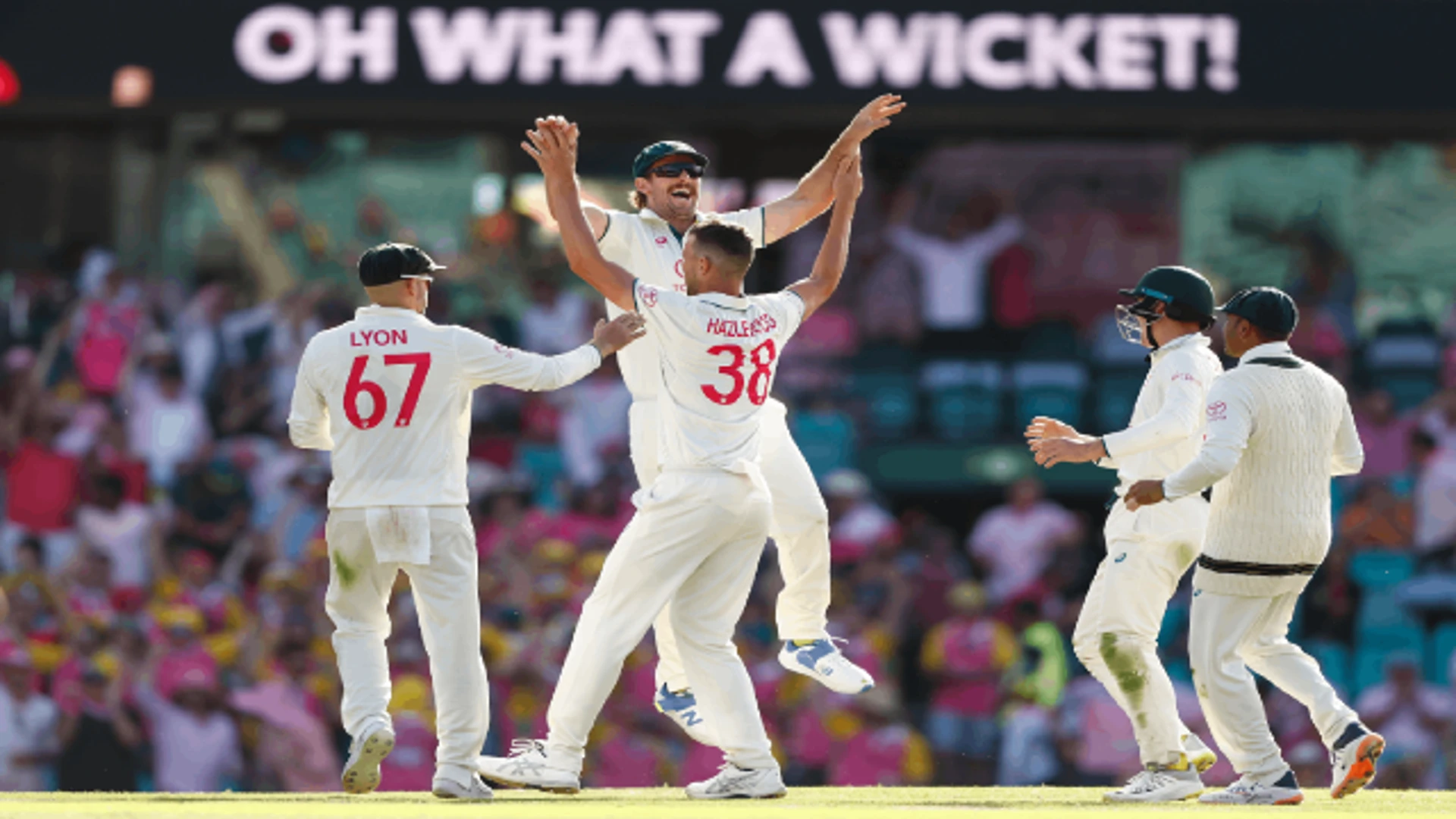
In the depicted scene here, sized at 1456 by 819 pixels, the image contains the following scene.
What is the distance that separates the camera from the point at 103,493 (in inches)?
600

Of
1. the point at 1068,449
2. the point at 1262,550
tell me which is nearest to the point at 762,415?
the point at 1068,449

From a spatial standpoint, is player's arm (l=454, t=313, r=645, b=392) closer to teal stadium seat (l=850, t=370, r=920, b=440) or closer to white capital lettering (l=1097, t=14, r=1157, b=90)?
white capital lettering (l=1097, t=14, r=1157, b=90)

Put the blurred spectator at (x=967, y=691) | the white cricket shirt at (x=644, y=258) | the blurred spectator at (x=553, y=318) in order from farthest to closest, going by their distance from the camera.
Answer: the blurred spectator at (x=553, y=318), the blurred spectator at (x=967, y=691), the white cricket shirt at (x=644, y=258)

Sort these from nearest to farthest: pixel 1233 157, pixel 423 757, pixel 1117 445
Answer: pixel 1117 445 → pixel 423 757 → pixel 1233 157

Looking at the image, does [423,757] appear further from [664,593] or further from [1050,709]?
[664,593]

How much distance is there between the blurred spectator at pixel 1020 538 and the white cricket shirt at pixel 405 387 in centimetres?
700

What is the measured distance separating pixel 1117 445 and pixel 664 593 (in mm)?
Result: 1737

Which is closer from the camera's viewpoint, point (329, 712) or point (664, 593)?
point (664, 593)

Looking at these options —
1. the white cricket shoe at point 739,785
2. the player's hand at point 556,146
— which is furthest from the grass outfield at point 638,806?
the player's hand at point 556,146

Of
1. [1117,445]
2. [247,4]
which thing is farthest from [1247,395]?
[247,4]

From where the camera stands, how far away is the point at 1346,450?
29.0ft

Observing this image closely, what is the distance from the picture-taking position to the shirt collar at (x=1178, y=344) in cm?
873

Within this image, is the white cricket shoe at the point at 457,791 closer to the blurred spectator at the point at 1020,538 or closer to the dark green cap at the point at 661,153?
the dark green cap at the point at 661,153

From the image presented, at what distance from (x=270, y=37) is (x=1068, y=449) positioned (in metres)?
7.80
